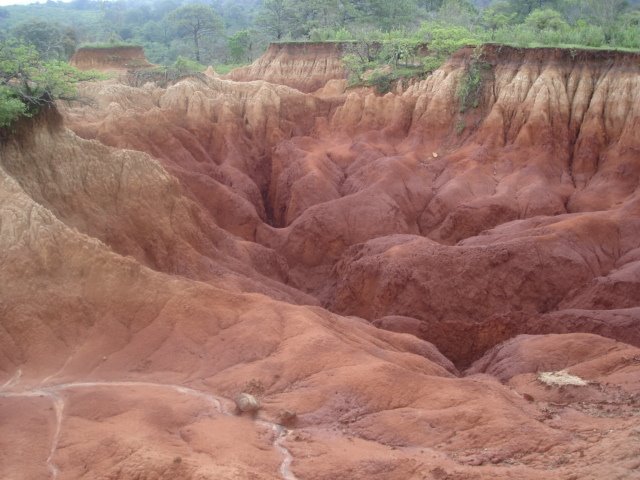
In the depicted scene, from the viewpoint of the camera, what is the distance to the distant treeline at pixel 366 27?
39.3 metres

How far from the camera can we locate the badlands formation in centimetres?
1132

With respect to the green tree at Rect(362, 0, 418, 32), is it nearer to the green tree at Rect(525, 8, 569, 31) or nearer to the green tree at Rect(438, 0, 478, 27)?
the green tree at Rect(438, 0, 478, 27)

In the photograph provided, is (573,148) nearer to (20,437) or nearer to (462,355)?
(462,355)

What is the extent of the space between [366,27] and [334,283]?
136 ft

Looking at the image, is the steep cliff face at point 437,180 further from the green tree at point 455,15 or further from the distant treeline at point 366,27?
the green tree at point 455,15

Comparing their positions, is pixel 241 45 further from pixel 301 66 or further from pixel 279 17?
pixel 301 66

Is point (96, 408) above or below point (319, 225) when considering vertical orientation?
above

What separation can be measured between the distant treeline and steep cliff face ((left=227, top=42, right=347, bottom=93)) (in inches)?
91.0

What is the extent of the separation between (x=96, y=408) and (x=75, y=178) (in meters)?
8.49

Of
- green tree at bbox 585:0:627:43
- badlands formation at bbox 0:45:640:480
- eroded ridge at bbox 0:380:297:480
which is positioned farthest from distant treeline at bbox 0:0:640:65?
eroded ridge at bbox 0:380:297:480

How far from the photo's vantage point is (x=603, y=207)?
97.3ft

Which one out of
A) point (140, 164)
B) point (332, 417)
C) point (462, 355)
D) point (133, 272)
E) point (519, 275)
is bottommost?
point (462, 355)

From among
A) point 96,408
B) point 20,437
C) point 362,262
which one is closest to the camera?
point 20,437

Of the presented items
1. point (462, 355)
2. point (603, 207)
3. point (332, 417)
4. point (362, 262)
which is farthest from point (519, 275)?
point (332, 417)
